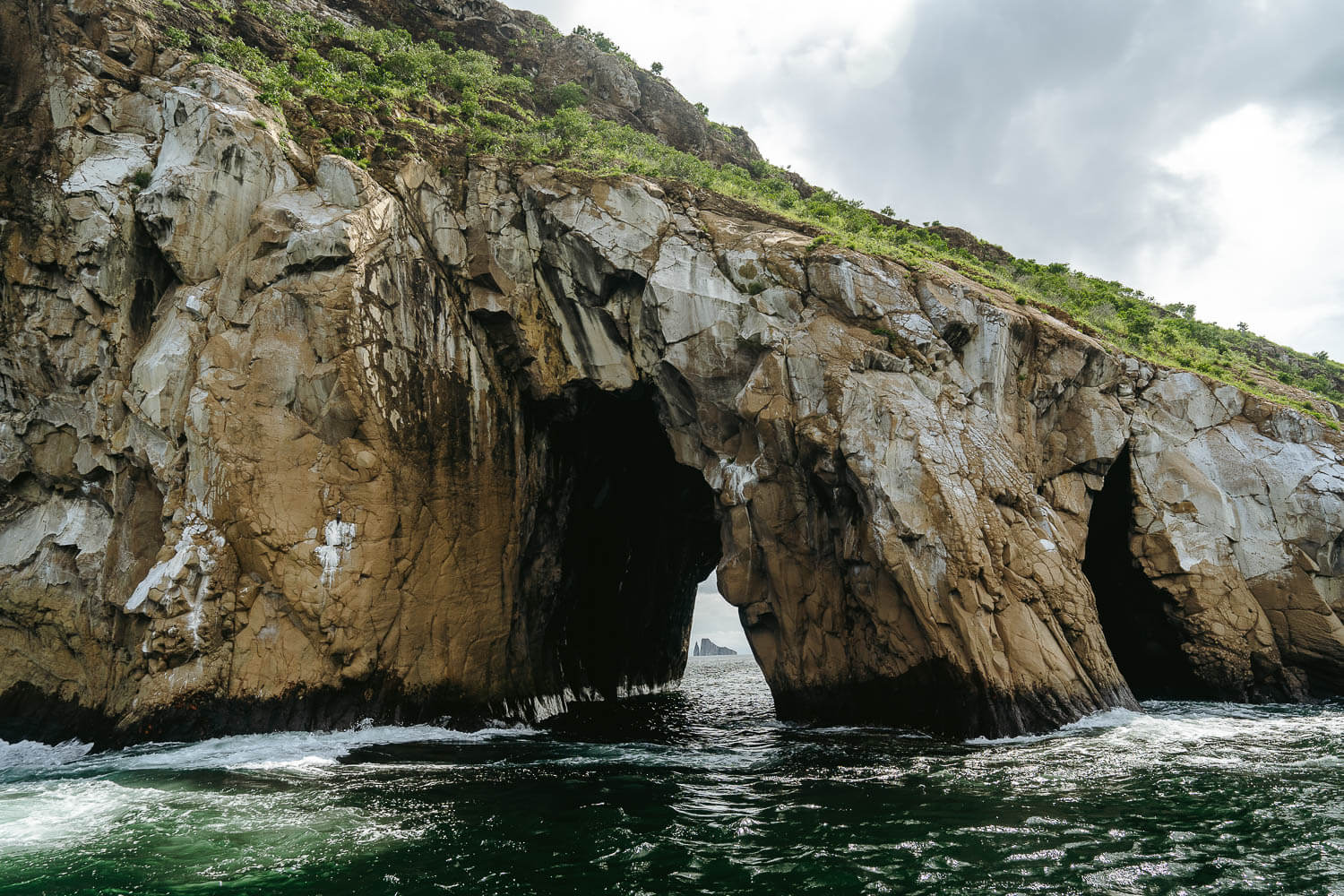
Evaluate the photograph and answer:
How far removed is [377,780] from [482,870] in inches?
206

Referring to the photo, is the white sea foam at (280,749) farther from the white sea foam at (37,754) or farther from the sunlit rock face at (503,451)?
the white sea foam at (37,754)

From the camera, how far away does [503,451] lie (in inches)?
850

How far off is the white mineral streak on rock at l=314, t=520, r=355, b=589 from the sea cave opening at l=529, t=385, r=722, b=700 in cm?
646

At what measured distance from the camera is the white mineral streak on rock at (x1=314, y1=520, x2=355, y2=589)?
56.8 feet

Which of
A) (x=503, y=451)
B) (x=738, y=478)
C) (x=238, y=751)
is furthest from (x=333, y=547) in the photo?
(x=738, y=478)

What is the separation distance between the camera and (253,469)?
680 inches

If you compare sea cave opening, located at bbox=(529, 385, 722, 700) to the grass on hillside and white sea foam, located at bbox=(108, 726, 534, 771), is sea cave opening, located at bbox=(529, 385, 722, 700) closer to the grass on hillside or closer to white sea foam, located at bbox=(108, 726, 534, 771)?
white sea foam, located at bbox=(108, 726, 534, 771)

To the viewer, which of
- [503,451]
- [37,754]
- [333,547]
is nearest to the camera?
[37,754]

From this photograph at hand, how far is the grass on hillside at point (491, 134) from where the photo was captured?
22.5 metres

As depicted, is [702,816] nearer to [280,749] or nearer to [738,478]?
[280,749]

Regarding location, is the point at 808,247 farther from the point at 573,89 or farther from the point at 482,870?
the point at 573,89

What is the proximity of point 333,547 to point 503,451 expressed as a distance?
5.55 m

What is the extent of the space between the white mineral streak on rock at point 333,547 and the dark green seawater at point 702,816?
3582 mm

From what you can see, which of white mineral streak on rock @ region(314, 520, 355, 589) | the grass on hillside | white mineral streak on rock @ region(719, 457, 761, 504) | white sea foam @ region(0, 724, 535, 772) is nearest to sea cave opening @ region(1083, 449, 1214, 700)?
the grass on hillside
